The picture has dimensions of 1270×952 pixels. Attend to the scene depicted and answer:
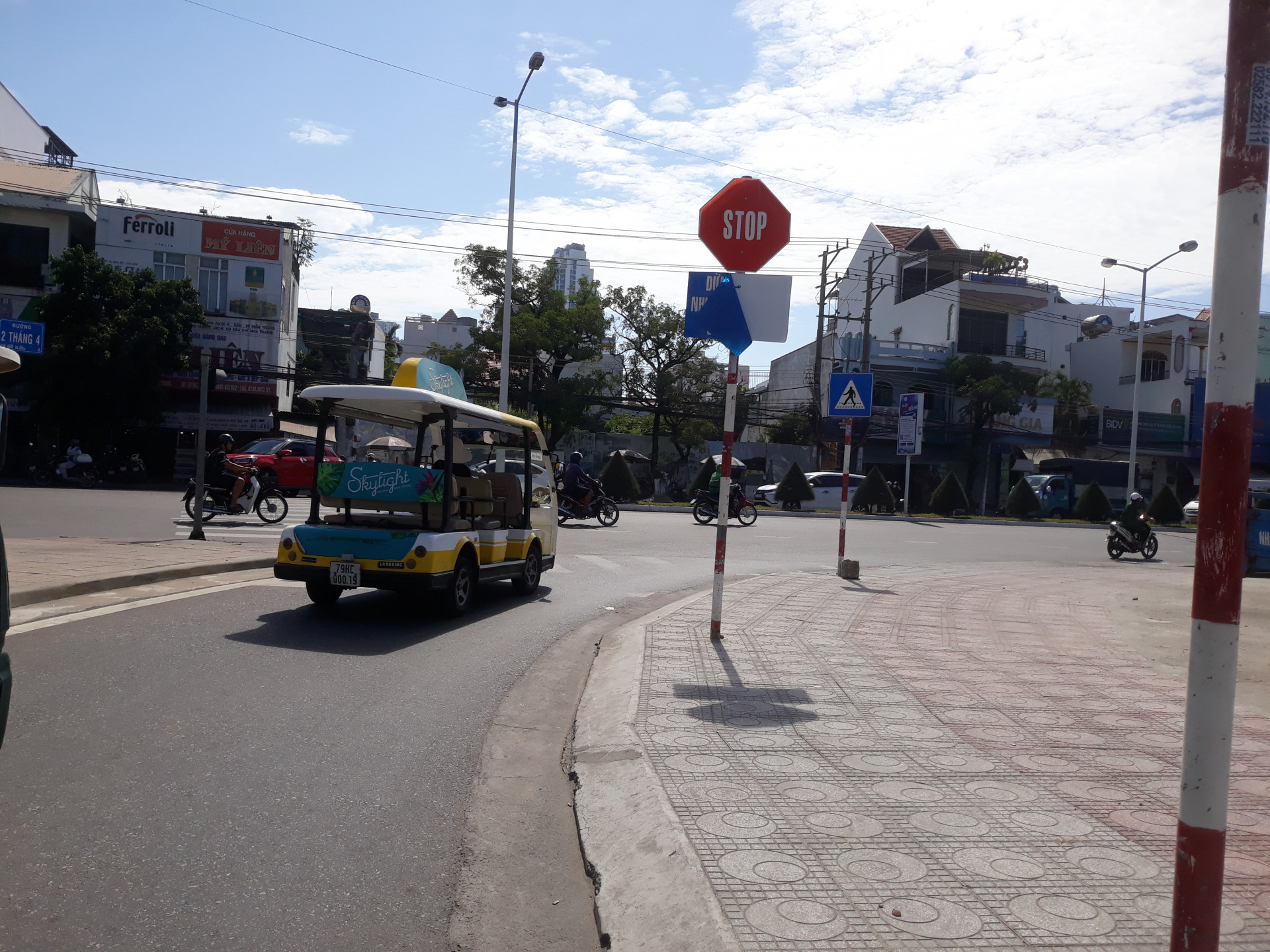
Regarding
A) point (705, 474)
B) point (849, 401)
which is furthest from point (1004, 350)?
point (849, 401)

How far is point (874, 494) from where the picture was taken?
35.2 metres

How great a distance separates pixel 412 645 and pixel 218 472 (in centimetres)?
1126

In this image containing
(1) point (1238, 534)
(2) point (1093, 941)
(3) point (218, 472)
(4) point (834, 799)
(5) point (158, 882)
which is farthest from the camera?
(3) point (218, 472)

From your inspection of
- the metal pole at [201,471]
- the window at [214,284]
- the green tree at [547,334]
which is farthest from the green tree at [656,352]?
the metal pole at [201,471]

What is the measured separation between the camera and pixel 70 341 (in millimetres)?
29750

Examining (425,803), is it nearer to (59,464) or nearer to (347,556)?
(347,556)

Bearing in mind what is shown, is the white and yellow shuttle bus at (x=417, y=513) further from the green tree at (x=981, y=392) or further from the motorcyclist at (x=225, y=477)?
the green tree at (x=981, y=392)

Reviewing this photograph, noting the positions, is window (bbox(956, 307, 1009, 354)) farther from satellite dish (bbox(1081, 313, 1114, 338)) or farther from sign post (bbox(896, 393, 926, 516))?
sign post (bbox(896, 393, 926, 516))

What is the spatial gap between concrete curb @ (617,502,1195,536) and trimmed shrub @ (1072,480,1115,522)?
6.13 feet

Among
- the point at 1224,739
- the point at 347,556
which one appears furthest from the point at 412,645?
the point at 1224,739

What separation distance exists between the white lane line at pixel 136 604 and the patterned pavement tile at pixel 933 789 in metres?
4.43

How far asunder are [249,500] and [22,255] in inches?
883

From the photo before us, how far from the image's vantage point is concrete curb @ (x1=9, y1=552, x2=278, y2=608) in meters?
8.04

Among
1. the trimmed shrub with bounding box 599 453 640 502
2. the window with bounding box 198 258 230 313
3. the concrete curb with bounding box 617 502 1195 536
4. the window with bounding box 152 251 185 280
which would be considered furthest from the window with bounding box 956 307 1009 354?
the window with bounding box 152 251 185 280
